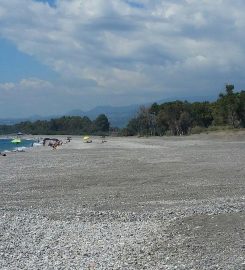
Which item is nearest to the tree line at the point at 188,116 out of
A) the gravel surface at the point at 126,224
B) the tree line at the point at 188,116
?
the tree line at the point at 188,116

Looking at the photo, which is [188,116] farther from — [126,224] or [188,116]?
[126,224]

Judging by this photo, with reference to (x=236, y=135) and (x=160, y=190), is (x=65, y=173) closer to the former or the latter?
(x=160, y=190)

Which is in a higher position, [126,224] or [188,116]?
[188,116]

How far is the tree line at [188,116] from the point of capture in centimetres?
9088

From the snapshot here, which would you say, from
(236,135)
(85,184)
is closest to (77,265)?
(85,184)

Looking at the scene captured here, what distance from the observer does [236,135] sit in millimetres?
77812

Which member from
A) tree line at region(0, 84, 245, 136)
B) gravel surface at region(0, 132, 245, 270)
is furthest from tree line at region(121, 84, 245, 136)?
gravel surface at region(0, 132, 245, 270)

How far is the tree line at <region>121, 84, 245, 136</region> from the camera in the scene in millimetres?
90875

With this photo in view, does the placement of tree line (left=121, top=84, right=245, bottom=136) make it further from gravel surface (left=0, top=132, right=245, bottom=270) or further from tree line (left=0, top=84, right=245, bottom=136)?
gravel surface (left=0, top=132, right=245, bottom=270)

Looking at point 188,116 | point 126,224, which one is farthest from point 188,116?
point 126,224

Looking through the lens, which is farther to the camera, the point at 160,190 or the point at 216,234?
the point at 160,190

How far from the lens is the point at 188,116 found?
375 feet

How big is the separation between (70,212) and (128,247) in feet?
17.6

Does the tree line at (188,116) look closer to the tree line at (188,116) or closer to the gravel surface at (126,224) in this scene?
the tree line at (188,116)
